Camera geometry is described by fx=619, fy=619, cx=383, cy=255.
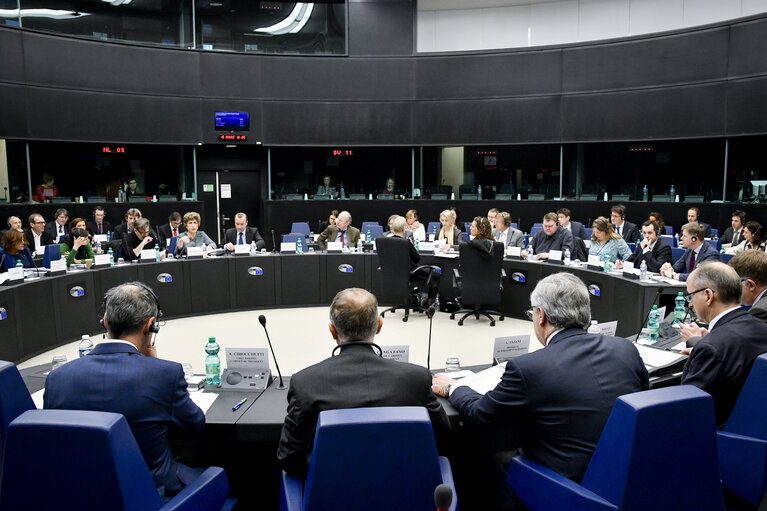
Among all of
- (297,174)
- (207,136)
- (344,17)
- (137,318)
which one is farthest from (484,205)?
(137,318)

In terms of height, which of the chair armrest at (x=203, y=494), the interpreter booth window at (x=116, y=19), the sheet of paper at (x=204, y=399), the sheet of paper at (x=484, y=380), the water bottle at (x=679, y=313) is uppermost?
the interpreter booth window at (x=116, y=19)

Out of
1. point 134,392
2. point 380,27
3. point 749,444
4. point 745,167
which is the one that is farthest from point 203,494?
point 380,27

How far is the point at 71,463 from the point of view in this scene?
6.03ft

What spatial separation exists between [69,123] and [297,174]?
4.22 meters

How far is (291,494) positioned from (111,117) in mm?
10381

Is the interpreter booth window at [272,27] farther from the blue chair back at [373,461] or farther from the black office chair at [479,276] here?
the blue chair back at [373,461]

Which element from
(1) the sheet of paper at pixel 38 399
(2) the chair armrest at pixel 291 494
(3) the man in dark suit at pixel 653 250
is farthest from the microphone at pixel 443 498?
(3) the man in dark suit at pixel 653 250

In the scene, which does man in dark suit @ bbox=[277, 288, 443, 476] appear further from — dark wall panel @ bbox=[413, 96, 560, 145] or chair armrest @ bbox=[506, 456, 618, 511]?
dark wall panel @ bbox=[413, 96, 560, 145]

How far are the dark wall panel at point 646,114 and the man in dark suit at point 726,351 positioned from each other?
8794 mm

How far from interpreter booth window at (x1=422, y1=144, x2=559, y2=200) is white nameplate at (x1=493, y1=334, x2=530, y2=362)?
9171mm

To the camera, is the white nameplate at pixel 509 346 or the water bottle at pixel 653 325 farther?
the water bottle at pixel 653 325

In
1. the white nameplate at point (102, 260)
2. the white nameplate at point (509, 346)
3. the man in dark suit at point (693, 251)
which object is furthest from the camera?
the white nameplate at point (102, 260)

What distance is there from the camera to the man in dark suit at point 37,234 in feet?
28.1

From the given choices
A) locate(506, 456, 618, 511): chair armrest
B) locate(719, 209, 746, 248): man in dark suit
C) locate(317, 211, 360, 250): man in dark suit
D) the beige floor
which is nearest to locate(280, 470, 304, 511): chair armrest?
locate(506, 456, 618, 511): chair armrest
